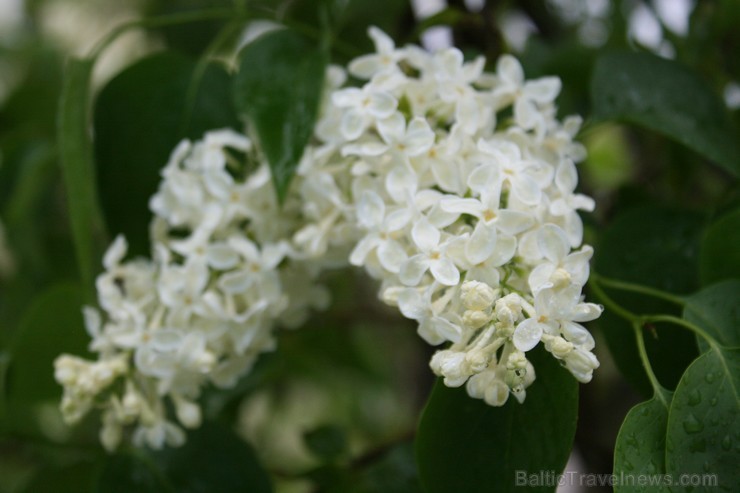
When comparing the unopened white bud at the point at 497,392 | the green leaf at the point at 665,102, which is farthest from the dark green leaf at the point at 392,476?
the green leaf at the point at 665,102

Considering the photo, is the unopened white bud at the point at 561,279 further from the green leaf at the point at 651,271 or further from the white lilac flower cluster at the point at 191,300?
the white lilac flower cluster at the point at 191,300

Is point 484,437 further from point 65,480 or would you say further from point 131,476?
point 65,480

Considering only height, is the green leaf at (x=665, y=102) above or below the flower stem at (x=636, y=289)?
above

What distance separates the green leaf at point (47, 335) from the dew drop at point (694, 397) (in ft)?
2.06

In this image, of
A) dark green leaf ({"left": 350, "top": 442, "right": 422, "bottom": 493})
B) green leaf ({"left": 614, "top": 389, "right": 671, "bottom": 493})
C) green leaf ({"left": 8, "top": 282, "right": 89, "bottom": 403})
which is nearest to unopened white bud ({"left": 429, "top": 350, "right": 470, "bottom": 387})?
green leaf ({"left": 614, "top": 389, "right": 671, "bottom": 493})

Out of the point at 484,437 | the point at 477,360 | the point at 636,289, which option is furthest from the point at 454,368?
the point at 636,289

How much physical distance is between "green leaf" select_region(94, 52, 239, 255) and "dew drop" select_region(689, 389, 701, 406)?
0.55 metres

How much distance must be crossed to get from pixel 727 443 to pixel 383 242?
290 mm

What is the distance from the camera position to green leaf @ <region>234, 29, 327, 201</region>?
734 mm

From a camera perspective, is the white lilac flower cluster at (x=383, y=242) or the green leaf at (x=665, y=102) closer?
the white lilac flower cluster at (x=383, y=242)

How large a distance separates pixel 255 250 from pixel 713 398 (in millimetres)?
409

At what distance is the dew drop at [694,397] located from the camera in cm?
56

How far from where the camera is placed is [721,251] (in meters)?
0.71

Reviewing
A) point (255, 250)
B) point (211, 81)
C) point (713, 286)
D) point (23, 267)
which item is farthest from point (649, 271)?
point (23, 267)
